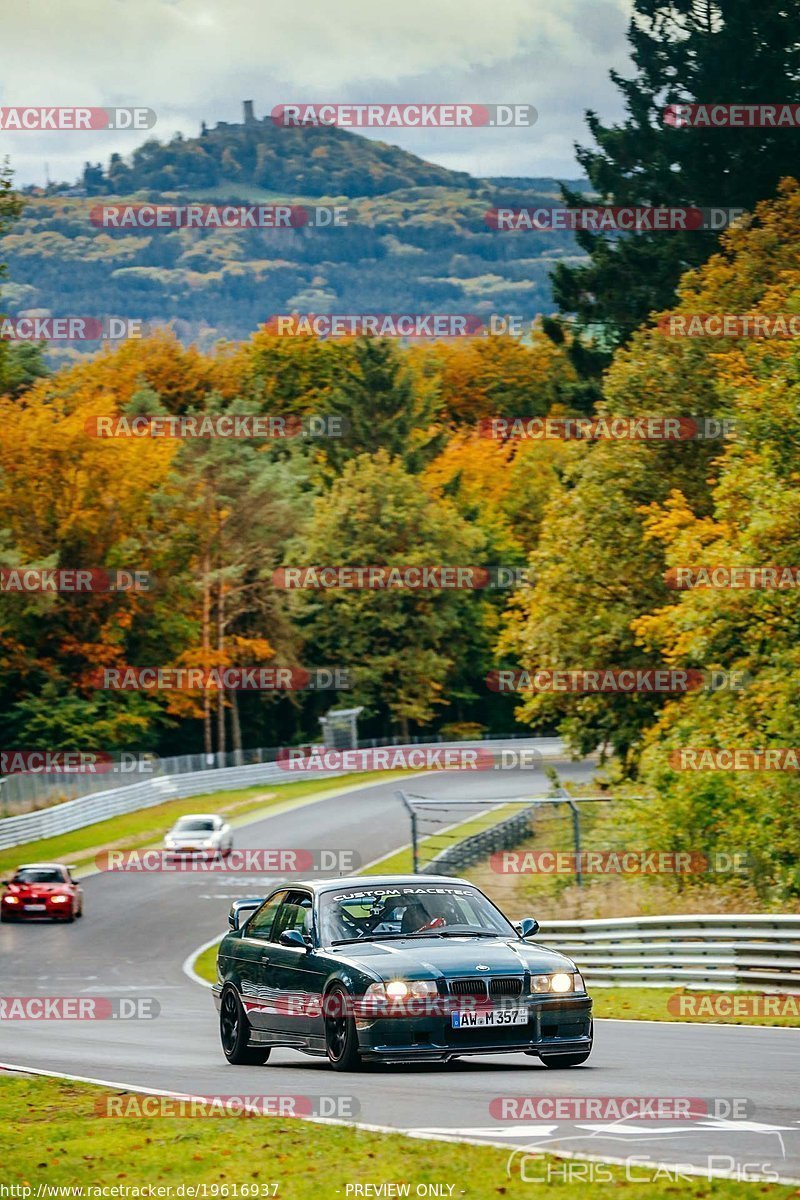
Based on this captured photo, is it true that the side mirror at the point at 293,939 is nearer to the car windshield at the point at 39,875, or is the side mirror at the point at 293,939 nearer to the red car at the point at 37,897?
the red car at the point at 37,897

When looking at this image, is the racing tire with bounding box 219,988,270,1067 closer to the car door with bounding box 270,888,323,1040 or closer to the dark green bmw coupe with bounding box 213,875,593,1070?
the dark green bmw coupe with bounding box 213,875,593,1070

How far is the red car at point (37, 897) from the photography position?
125 ft

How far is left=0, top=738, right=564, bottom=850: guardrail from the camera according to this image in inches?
2104

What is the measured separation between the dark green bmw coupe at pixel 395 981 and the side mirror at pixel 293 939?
1 cm

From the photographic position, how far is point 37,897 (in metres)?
38.2

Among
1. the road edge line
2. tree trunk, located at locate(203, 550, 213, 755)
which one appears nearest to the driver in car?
the road edge line

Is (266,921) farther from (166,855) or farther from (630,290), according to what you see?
(630,290)

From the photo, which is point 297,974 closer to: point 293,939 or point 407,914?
point 293,939

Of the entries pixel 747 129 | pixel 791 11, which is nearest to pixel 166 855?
pixel 747 129

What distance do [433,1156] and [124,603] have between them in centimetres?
6831

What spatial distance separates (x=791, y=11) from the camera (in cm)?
5212

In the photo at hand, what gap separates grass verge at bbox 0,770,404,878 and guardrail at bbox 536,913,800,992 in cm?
2564

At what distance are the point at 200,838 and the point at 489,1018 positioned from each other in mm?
37657

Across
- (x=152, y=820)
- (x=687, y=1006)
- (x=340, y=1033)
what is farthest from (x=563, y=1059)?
(x=152, y=820)
